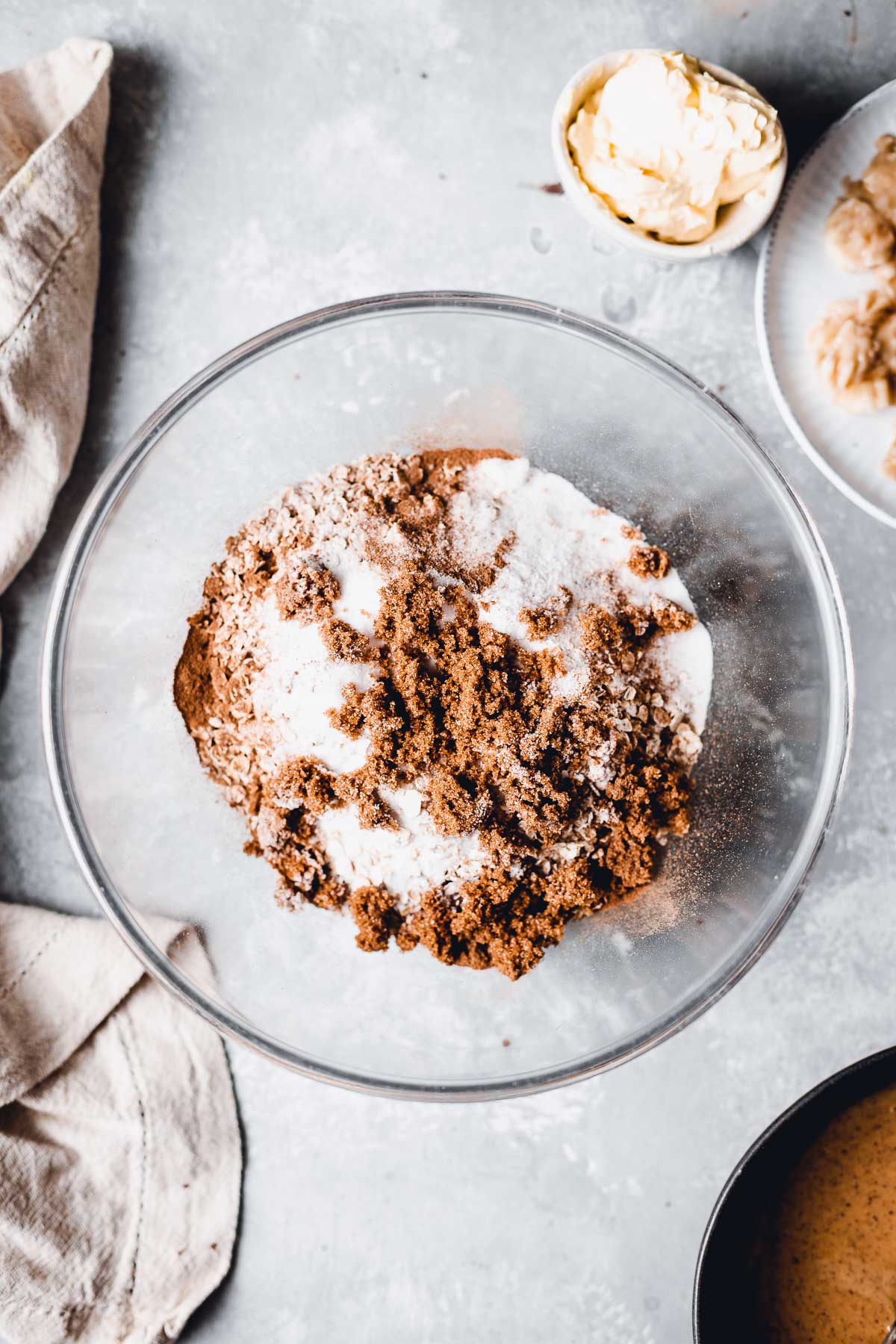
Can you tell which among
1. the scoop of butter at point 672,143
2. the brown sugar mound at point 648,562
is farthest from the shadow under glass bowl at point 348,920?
the scoop of butter at point 672,143

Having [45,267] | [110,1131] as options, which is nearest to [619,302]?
[45,267]

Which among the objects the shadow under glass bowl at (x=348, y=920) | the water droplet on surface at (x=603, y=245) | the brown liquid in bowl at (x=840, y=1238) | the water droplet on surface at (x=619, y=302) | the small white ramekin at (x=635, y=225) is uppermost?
the small white ramekin at (x=635, y=225)

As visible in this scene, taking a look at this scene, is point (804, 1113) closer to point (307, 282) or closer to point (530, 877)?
point (530, 877)

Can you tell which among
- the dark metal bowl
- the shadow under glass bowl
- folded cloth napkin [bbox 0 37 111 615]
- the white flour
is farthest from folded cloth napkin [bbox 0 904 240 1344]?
the dark metal bowl

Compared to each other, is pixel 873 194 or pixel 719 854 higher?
pixel 873 194

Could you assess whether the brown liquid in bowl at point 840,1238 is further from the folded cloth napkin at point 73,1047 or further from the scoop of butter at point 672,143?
the scoop of butter at point 672,143

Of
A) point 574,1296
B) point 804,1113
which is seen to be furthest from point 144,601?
point 574,1296
